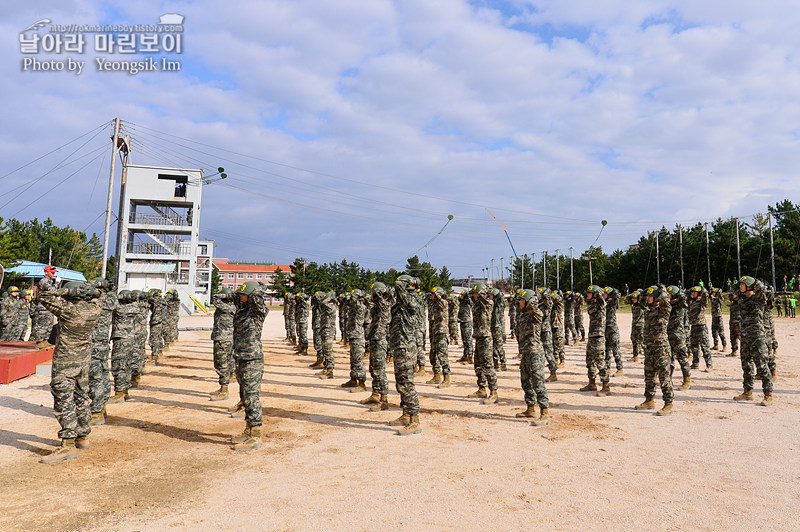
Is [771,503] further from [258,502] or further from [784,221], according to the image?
[784,221]

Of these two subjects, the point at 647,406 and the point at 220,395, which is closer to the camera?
the point at 647,406

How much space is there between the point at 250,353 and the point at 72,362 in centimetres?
241

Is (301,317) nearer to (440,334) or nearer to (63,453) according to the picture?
(440,334)

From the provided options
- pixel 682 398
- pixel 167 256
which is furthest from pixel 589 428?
pixel 167 256

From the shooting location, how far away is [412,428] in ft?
24.2

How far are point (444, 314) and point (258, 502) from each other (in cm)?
741

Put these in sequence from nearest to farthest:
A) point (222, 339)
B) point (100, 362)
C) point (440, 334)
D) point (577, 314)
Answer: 1. point (100, 362)
2. point (222, 339)
3. point (440, 334)
4. point (577, 314)

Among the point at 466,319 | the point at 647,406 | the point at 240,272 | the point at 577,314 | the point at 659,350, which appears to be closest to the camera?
the point at 659,350

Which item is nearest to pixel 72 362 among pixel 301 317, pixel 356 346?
pixel 356 346

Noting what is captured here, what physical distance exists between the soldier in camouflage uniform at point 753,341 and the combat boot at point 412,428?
23.5 feet

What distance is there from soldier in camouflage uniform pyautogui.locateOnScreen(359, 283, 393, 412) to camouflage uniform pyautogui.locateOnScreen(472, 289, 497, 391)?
2020 millimetres

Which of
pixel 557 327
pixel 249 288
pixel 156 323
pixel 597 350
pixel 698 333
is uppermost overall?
pixel 249 288

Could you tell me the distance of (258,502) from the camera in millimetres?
4754

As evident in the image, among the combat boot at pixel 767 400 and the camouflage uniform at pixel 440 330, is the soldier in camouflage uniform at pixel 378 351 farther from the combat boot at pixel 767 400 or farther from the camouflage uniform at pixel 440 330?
the combat boot at pixel 767 400
